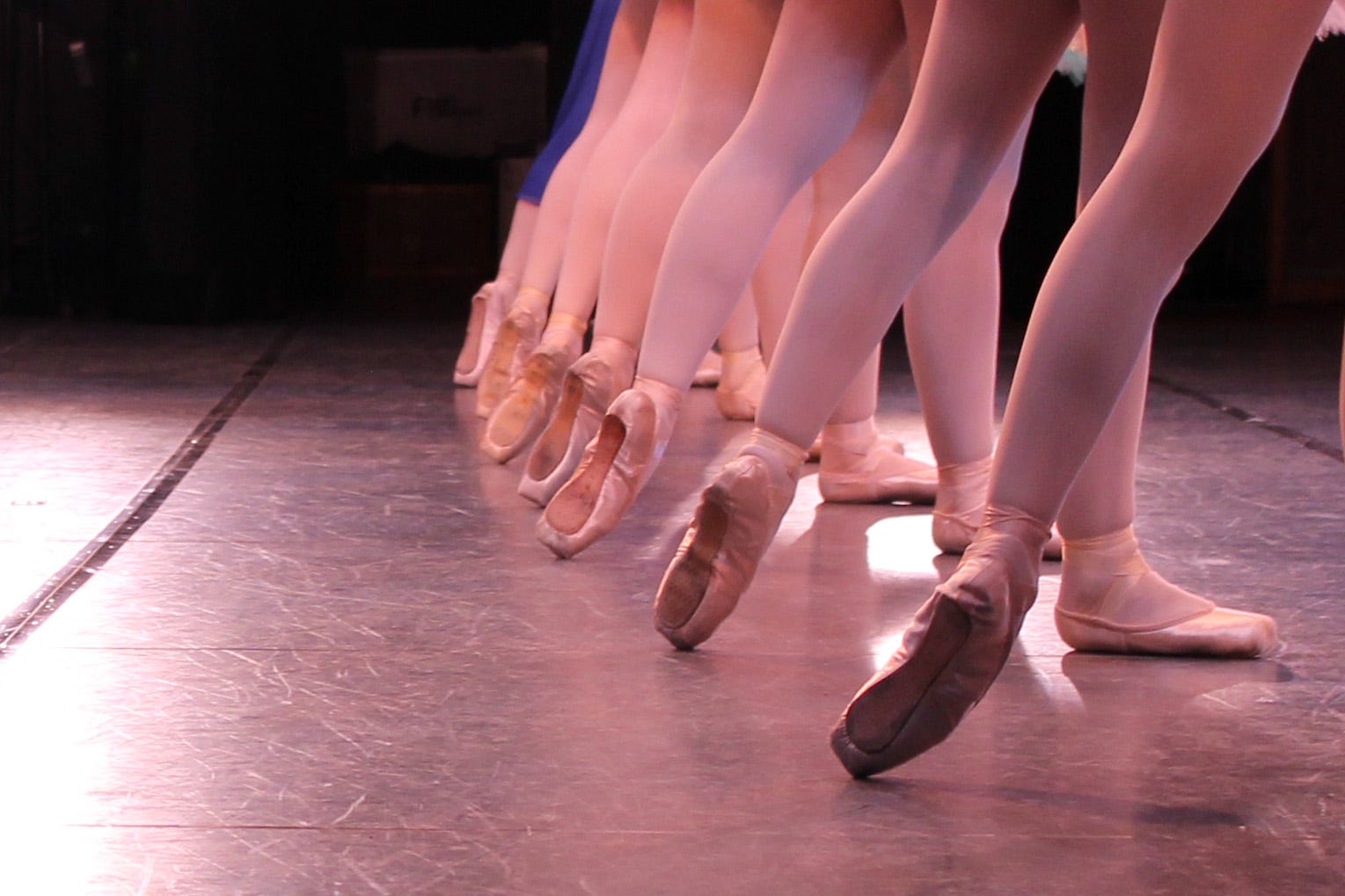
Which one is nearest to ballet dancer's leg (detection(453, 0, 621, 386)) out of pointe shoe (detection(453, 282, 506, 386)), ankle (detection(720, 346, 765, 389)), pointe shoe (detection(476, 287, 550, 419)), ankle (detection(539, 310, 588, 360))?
pointe shoe (detection(453, 282, 506, 386))

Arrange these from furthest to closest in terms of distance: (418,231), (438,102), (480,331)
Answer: (438,102), (418,231), (480,331)

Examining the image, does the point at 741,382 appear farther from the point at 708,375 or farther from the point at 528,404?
the point at 528,404

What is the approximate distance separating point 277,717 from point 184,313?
3.70m

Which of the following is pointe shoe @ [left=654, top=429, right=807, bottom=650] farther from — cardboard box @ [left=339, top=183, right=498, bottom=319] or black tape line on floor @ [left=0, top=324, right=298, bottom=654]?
cardboard box @ [left=339, top=183, right=498, bottom=319]

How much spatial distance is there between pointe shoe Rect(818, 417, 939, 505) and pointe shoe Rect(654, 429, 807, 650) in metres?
0.81

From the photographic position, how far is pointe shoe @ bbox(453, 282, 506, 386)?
10.6 ft

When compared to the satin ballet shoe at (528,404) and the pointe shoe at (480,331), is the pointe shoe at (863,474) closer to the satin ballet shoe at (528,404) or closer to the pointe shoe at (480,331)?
the satin ballet shoe at (528,404)

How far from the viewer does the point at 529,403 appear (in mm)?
2303

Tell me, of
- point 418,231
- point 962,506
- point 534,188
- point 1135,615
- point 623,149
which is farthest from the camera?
point 418,231

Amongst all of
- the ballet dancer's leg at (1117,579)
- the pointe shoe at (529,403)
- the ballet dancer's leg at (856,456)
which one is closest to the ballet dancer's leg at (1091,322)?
the ballet dancer's leg at (1117,579)

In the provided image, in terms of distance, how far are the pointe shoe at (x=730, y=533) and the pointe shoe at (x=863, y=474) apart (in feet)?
2.67

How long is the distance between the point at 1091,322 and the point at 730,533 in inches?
13.9

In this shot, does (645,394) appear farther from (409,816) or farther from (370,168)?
(370,168)

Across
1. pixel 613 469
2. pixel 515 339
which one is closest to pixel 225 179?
pixel 515 339
